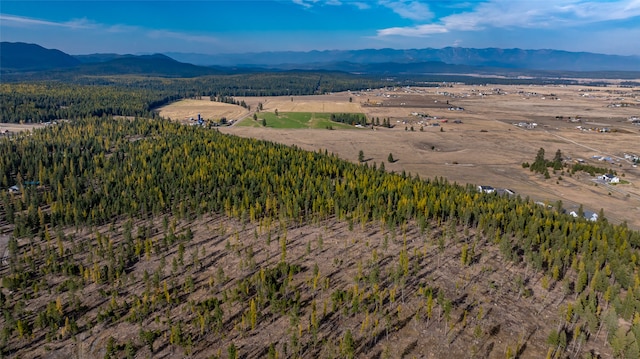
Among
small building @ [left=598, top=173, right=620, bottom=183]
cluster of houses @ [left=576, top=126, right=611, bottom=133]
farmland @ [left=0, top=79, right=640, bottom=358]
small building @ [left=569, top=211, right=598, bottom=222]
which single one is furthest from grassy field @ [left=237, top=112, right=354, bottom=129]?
small building @ [left=569, top=211, right=598, bottom=222]

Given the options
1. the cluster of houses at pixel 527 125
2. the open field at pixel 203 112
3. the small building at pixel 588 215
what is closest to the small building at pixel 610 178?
the small building at pixel 588 215

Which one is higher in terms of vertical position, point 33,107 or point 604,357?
point 33,107

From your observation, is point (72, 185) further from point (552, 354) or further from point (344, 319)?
point (552, 354)

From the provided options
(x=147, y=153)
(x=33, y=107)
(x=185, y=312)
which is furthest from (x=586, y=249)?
(x=33, y=107)

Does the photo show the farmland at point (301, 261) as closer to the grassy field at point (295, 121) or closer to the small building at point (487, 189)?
the small building at point (487, 189)

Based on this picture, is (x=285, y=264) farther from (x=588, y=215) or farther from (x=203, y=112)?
(x=203, y=112)

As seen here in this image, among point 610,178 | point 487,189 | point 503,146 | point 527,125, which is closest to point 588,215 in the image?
point 487,189
